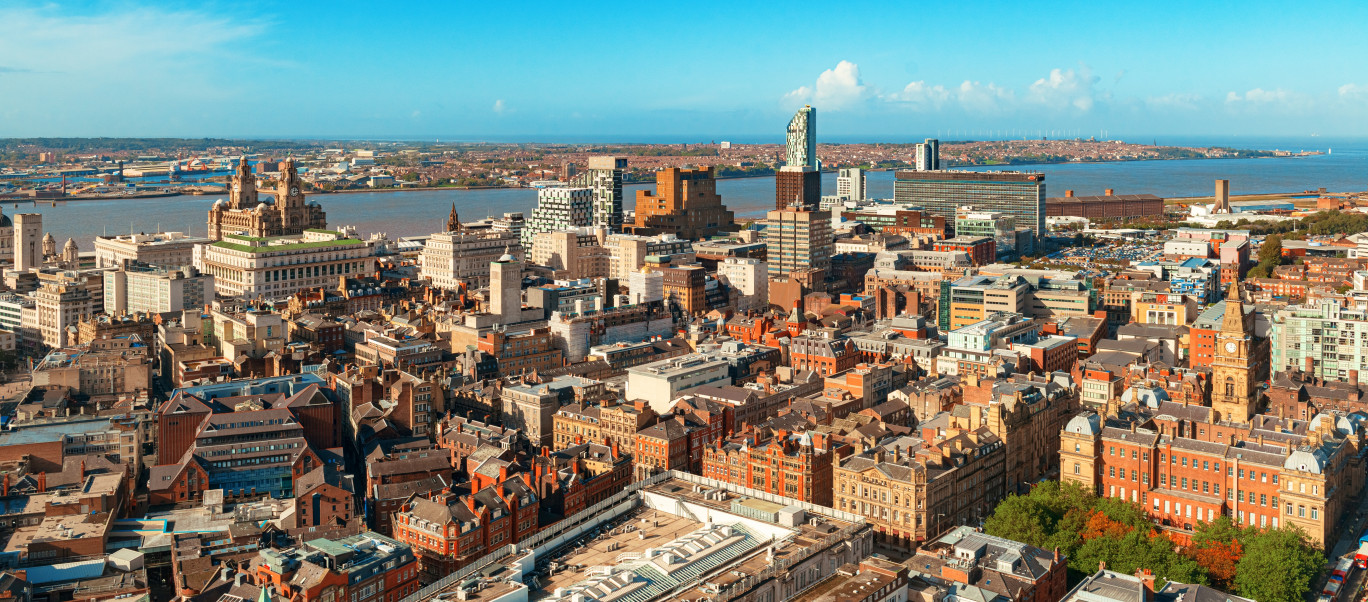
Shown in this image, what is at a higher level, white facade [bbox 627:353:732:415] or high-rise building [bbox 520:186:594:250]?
high-rise building [bbox 520:186:594:250]

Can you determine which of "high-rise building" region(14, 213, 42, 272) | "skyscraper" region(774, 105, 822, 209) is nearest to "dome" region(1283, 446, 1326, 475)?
"high-rise building" region(14, 213, 42, 272)

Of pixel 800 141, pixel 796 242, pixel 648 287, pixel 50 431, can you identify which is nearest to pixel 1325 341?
pixel 648 287

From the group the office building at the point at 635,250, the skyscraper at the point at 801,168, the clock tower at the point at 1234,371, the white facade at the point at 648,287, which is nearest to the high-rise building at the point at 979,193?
the skyscraper at the point at 801,168

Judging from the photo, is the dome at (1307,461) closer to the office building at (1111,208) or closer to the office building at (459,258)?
the office building at (459,258)

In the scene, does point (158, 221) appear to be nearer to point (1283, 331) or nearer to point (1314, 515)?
point (1283, 331)

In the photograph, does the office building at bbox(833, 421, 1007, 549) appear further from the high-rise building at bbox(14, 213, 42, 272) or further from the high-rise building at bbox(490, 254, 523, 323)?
the high-rise building at bbox(14, 213, 42, 272)

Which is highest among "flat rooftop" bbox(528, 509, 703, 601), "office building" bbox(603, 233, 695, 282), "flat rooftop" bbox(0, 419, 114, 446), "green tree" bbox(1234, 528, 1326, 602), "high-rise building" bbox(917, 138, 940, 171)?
"high-rise building" bbox(917, 138, 940, 171)
